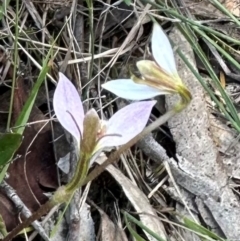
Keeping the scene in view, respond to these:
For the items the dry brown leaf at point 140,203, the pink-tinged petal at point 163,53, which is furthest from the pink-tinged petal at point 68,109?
the dry brown leaf at point 140,203

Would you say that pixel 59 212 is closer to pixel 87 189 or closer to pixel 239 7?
pixel 87 189

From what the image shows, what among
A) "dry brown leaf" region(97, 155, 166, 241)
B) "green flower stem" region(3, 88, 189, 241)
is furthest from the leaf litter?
"green flower stem" region(3, 88, 189, 241)

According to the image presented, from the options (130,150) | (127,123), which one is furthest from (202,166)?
(127,123)

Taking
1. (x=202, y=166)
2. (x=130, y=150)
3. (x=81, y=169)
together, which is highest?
(x=81, y=169)

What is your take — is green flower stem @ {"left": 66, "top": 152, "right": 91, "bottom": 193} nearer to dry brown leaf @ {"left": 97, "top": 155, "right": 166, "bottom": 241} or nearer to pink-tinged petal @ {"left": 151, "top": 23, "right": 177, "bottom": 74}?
pink-tinged petal @ {"left": 151, "top": 23, "right": 177, "bottom": 74}

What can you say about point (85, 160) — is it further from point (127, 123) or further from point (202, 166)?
point (202, 166)

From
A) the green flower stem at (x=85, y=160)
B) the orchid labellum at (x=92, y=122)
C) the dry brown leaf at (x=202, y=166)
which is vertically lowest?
the dry brown leaf at (x=202, y=166)

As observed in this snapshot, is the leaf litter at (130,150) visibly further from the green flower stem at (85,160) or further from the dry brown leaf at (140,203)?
the green flower stem at (85,160)
